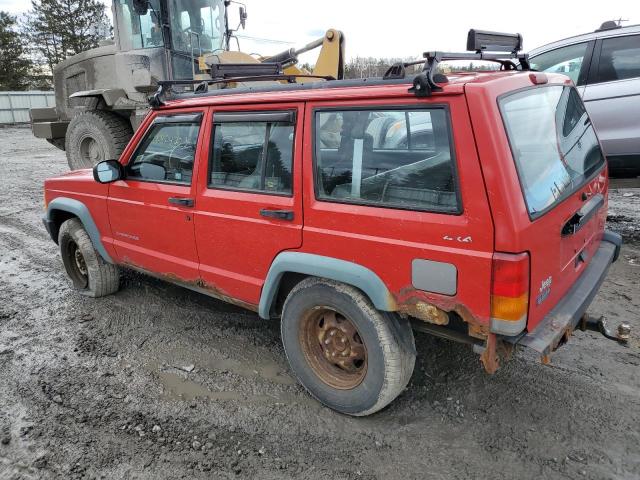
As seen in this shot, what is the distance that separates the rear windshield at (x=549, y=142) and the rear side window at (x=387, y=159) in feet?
1.03

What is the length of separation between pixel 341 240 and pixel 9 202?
27.0 ft

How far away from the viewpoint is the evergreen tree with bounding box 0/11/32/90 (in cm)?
3119

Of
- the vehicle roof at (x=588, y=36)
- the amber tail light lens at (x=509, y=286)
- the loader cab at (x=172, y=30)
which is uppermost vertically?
the loader cab at (x=172, y=30)

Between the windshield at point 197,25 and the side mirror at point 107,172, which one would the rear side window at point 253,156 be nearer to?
the side mirror at point 107,172

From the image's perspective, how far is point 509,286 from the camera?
2.10 meters

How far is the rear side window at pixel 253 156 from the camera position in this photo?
284 cm

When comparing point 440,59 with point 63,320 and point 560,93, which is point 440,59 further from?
point 63,320

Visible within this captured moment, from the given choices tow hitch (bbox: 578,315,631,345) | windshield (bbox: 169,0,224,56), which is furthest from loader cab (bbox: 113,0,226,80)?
tow hitch (bbox: 578,315,631,345)

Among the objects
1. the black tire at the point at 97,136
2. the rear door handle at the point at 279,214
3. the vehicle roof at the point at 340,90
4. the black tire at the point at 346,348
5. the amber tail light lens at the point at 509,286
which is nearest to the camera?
the amber tail light lens at the point at 509,286

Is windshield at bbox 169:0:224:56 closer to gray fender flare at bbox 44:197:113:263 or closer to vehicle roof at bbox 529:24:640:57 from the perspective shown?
gray fender flare at bbox 44:197:113:263

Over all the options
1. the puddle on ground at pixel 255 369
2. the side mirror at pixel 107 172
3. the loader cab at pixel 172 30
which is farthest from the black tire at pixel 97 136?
the puddle on ground at pixel 255 369

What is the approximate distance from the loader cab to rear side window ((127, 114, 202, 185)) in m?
4.57

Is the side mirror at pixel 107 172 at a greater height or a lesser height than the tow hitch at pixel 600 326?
greater

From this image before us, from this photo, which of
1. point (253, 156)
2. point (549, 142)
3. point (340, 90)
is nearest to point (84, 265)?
point (253, 156)
